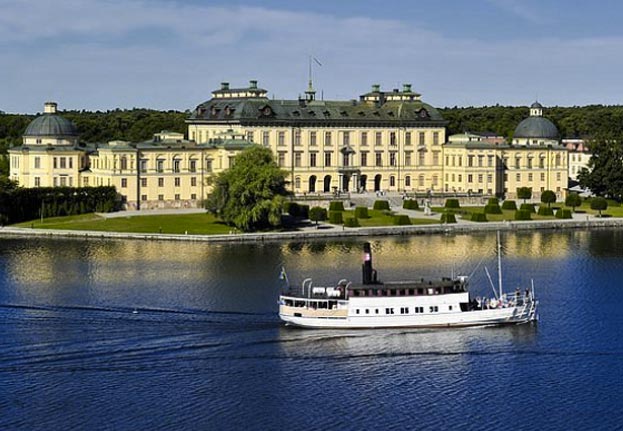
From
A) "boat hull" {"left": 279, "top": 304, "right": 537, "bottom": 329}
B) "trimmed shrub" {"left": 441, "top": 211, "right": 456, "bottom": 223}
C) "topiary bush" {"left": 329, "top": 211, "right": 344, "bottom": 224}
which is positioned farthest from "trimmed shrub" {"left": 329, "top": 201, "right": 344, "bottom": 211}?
"boat hull" {"left": 279, "top": 304, "right": 537, "bottom": 329}

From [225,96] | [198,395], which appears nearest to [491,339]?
[198,395]

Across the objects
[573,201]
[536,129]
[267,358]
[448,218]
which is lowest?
[267,358]

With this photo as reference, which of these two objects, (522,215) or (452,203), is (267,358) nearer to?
(522,215)

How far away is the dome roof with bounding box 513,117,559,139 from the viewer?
131m

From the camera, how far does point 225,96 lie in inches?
4906

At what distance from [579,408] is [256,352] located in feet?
47.6

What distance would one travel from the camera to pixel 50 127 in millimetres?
114625

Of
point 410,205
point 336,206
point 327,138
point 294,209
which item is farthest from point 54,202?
point 410,205

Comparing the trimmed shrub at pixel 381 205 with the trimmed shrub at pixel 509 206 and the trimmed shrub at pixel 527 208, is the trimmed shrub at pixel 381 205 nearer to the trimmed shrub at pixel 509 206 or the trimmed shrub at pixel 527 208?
the trimmed shrub at pixel 509 206

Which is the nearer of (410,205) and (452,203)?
(410,205)

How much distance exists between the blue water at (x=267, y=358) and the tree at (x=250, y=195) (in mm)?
17931

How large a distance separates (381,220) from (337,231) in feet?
26.8

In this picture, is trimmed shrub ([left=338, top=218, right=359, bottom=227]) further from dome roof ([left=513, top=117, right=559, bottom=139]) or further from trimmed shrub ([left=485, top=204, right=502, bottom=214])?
dome roof ([left=513, top=117, right=559, bottom=139])

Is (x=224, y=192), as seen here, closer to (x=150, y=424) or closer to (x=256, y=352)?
(x=256, y=352)
